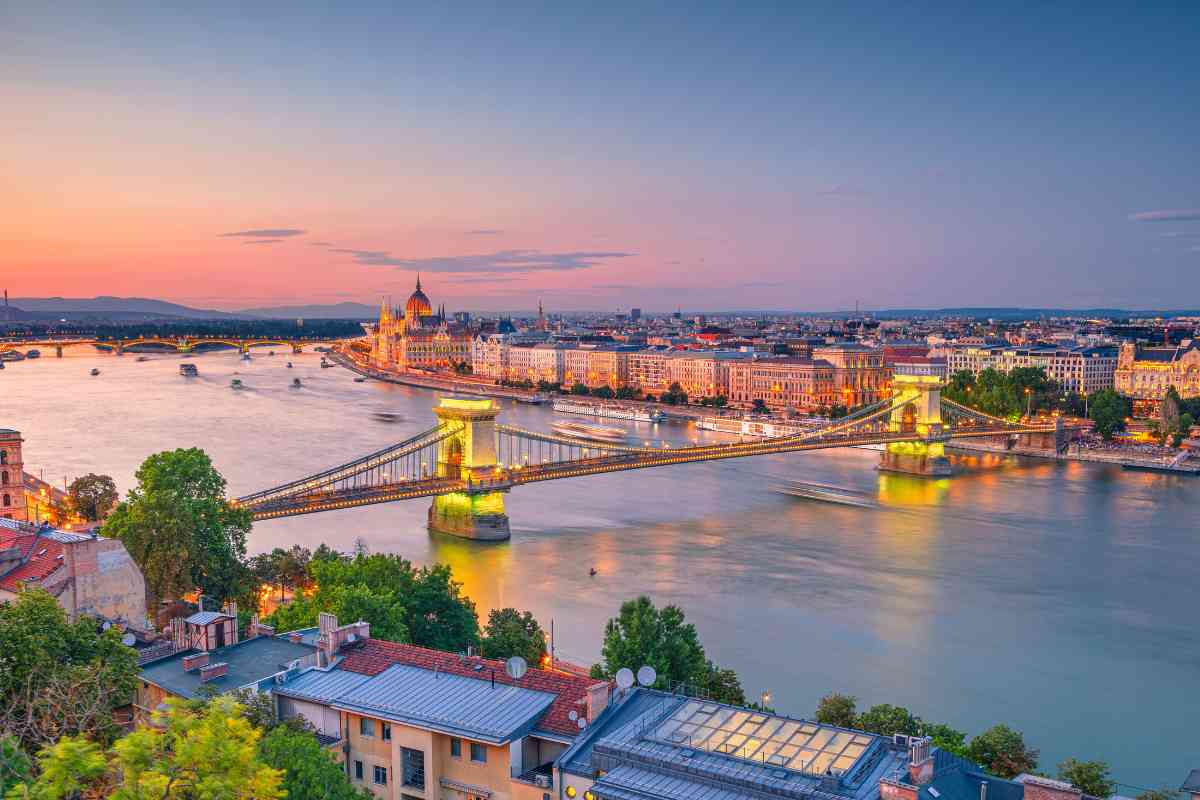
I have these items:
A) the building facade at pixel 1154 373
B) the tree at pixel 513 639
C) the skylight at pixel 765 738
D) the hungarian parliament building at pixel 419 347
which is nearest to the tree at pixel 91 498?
the tree at pixel 513 639

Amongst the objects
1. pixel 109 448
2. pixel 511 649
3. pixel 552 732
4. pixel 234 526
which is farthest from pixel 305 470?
pixel 552 732

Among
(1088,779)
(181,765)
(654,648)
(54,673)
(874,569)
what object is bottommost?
(874,569)

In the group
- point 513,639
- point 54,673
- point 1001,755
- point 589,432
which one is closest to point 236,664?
point 54,673

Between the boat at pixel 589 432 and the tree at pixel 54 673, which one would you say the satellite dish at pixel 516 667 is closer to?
the tree at pixel 54 673

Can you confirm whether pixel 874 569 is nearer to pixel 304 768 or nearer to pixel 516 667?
pixel 516 667

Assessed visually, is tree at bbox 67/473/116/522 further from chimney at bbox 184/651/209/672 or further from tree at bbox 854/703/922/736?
tree at bbox 854/703/922/736

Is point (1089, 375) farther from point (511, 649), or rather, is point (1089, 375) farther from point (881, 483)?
point (511, 649)

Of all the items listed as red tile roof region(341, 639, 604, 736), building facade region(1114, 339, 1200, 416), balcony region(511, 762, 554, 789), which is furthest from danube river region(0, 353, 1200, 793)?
building facade region(1114, 339, 1200, 416)
